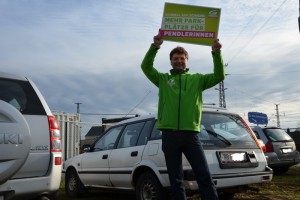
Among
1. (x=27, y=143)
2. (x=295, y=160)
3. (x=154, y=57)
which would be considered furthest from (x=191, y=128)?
(x=295, y=160)

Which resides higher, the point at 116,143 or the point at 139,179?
the point at 116,143

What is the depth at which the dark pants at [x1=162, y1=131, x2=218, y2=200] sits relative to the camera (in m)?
4.20

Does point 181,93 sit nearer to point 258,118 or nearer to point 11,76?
point 11,76

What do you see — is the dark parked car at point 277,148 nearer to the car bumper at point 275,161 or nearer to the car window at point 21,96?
the car bumper at point 275,161

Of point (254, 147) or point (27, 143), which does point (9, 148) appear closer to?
point (27, 143)

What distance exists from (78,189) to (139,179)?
234cm

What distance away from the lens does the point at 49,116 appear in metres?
4.14

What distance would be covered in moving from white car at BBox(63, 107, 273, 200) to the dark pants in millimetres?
823

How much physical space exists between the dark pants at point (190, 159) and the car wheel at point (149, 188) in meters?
1.23

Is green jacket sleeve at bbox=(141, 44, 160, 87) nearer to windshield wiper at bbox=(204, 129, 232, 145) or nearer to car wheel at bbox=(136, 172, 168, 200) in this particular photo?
windshield wiper at bbox=(204, 129, 232, 145)

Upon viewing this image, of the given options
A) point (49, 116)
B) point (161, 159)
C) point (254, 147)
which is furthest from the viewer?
point (254, 147)

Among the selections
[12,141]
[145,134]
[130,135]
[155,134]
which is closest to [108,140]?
[130,135]

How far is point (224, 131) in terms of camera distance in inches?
231

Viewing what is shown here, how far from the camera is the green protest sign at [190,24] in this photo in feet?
15.1
